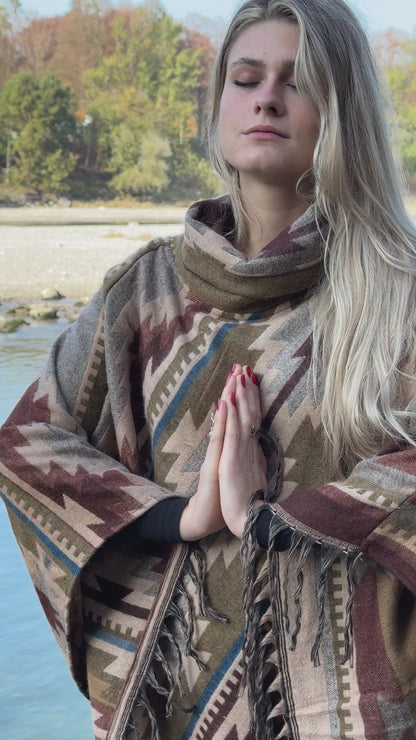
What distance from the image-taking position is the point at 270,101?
67.8 inches

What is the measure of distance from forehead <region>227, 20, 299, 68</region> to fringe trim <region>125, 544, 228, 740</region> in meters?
0.73

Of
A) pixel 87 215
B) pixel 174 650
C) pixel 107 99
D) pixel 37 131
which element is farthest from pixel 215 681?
pixel 107 99

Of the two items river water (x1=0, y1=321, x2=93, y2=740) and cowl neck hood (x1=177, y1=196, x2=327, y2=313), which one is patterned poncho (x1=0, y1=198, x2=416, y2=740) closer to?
cowl neck hood (x1=177, y1=196, x2=327, y2=313)

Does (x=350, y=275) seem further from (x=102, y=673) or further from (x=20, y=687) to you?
(x=20, y=687)

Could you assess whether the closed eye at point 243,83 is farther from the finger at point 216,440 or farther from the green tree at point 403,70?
the green tree at point 403,70

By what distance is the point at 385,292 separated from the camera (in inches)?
67.3

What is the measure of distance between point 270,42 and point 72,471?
709mm

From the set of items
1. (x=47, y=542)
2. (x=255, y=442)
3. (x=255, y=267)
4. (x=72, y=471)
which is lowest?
(x=47, y=542)

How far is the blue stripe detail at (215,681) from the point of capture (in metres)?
1.73

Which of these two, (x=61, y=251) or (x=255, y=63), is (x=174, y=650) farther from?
(x=61, y=251)

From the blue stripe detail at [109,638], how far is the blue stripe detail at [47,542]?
117mm

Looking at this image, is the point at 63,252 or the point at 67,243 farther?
the point at 67,243

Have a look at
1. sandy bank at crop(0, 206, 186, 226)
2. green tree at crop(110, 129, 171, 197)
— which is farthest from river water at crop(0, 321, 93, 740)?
green tree at crop(110, 129, 171, 197)

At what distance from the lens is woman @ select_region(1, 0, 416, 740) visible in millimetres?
1614
